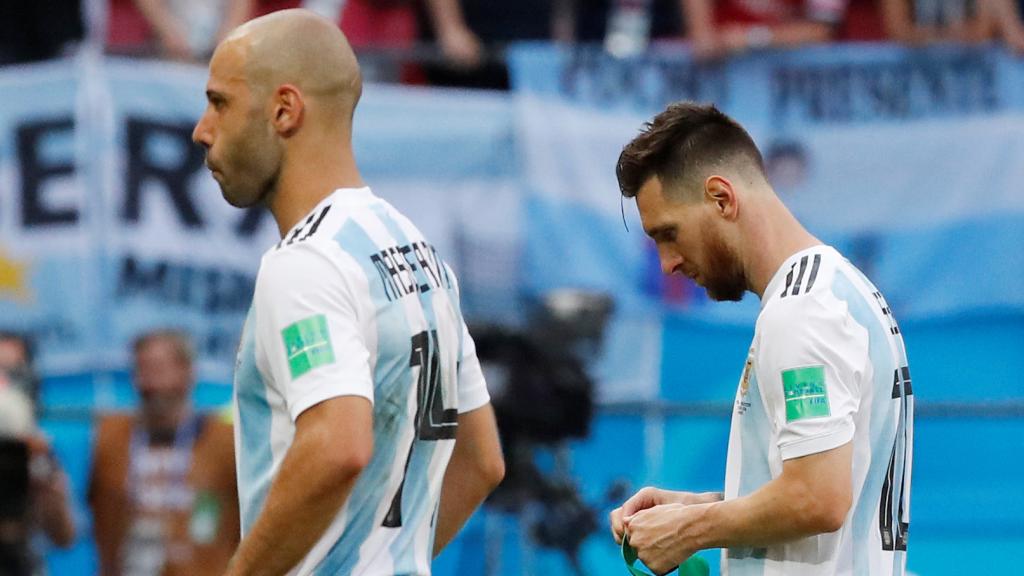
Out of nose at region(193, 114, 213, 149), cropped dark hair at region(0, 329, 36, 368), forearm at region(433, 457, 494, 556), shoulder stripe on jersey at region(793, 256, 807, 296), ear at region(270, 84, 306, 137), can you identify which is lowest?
cropped dark hair at region(0, 329, 36, 368)

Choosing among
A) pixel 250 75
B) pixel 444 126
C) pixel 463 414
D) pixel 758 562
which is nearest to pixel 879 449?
pixel 758 562

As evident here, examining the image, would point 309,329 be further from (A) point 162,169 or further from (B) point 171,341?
(A) point 162,169

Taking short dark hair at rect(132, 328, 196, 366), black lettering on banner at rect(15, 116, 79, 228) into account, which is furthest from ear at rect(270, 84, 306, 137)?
black lettering on banner at rect(15, 116, 79, 228)

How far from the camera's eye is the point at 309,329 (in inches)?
112

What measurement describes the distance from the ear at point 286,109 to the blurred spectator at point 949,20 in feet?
17.2

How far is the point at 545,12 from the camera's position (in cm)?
898

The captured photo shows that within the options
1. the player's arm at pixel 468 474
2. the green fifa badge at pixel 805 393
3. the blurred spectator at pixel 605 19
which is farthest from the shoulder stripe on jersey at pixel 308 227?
the blurred spectator at pixel 605 19

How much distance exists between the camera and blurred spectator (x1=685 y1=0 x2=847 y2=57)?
777cm

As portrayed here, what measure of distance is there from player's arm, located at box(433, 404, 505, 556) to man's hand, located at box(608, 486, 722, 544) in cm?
33

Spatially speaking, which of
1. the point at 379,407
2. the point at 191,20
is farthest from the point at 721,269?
the point at 191,20

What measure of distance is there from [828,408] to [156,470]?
14.9ft

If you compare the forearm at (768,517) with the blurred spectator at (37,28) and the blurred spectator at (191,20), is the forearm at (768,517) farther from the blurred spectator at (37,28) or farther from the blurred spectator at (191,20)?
the blurred spectator at (37,28)

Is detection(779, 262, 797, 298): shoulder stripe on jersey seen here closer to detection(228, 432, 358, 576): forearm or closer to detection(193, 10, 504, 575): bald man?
detection(193, 10, 504, 575): bald man

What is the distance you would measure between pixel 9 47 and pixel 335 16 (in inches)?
79.4
